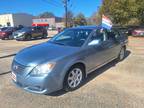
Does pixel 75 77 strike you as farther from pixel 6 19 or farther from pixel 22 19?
pixel 22 19

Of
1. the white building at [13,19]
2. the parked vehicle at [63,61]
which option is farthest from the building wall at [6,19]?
the parked vehicle at [63,61]

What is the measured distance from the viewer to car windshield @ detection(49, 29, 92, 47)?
17.7 feet

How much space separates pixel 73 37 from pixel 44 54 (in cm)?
146

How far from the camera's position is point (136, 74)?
609 cm

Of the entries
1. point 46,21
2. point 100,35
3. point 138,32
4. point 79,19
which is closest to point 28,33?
point 138,32

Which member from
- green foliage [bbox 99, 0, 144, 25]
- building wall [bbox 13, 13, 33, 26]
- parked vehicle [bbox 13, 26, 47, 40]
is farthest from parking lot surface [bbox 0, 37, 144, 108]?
Answer: building wall [bbox 13, 13, 33, 26]

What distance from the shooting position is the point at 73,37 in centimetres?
577

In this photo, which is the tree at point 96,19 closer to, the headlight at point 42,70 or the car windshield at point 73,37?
the car windshield at point 73,37

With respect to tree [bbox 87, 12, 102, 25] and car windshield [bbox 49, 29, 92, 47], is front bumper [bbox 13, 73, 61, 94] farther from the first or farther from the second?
tree [bbox 87, 12, 102, 25]

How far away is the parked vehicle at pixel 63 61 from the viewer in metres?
4.14

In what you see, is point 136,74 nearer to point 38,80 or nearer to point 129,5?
point 38,80

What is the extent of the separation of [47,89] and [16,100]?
823 mm

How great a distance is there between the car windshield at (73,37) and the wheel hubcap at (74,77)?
0.76 m

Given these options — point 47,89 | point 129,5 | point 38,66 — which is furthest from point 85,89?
point 129,5
